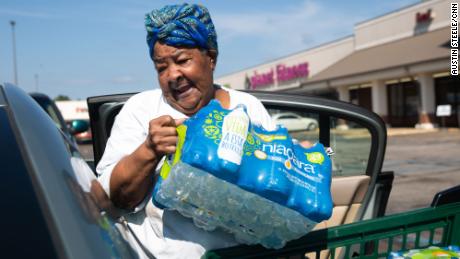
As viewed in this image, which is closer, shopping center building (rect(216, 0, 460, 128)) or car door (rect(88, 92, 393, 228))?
car door (rect(88, 92, 393, 228))

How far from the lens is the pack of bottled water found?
1322 millimetres


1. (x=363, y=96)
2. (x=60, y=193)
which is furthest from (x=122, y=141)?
(x=363, y=96)

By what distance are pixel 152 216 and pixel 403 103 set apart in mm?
Result: 28422

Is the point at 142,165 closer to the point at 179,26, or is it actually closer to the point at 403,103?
the point at 179,26

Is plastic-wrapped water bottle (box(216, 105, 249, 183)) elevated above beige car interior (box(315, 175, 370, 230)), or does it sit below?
above

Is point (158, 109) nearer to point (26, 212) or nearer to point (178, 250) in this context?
point (178, 250)

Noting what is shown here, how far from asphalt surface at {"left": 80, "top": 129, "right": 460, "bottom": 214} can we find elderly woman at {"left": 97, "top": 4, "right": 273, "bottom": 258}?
14.4 feet

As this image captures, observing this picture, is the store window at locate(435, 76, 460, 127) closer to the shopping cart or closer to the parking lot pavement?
the parking lot pavement

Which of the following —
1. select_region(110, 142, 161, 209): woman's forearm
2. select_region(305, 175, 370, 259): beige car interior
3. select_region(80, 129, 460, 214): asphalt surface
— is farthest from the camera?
select_region(80, 129, 460, 214): asphalt surface

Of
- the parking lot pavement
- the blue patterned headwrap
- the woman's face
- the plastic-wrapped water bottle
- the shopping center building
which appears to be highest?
the shopping center building

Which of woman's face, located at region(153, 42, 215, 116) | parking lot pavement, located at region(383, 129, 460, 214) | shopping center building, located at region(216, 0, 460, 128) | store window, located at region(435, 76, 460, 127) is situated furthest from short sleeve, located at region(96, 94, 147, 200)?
store window, located at region(435, 76, 460, 127)

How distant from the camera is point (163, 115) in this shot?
1602mm

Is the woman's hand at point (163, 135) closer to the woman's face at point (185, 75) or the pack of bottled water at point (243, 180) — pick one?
the pack of bottled water at point (243, 180)

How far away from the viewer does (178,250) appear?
5.54 ft
